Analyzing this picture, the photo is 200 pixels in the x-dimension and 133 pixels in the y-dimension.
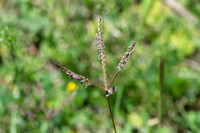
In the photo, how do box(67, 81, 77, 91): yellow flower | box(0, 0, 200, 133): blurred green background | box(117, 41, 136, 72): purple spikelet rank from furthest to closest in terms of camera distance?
box(67, 81, 77, 91): yellow flower, box(0, 0, 200, 133): blurred green background, box(117, 41, 136, 72): purple spikelet

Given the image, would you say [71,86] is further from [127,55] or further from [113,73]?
[127,55]

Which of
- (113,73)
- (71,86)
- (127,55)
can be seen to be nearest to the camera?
(127,55)

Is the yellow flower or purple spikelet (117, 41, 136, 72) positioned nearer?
purple spikelet (117, 41, 136, 72)

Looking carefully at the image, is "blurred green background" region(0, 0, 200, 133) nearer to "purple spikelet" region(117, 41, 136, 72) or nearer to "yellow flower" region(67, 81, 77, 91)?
"yellow flower" region(67, 81, 77, 91)

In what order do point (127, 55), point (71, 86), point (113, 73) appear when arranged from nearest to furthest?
point (127, 55)
point (113, 73)
point (71, 86)

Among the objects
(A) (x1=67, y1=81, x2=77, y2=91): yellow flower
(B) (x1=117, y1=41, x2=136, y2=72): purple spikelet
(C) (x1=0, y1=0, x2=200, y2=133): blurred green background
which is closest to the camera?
(B) (x1=117, y1=41, x2=136, y2=72): purple spikelet

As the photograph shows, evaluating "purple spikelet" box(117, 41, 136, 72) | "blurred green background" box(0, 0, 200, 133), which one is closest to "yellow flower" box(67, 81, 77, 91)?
"blurred green background" box(0, 0, 200, 133)

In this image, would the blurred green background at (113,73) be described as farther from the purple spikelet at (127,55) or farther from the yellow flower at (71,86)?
the purple spikelet at (127,55)

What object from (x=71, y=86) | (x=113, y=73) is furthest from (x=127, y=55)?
(x=71, y=86)

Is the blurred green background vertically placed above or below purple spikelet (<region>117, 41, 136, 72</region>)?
above
